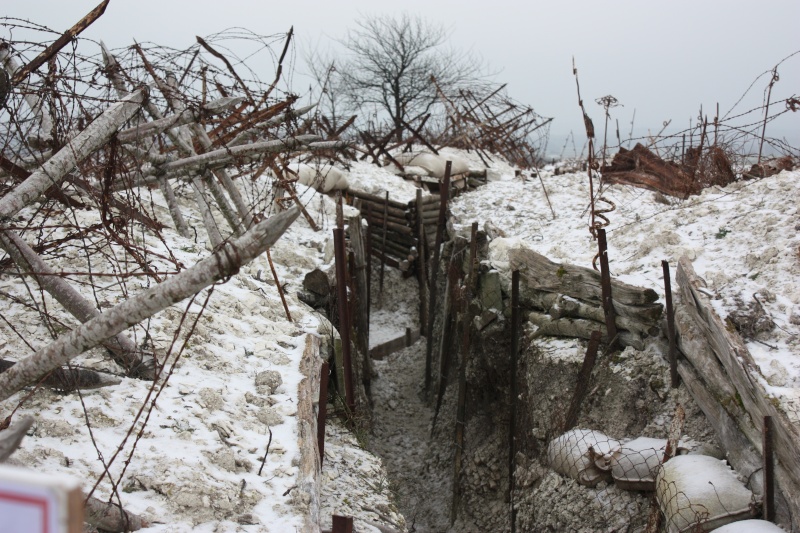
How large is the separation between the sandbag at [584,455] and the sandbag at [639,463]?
8 cm

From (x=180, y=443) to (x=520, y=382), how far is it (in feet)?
12.6

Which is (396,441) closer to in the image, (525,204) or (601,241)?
(601,241)

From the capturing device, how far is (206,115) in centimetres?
404

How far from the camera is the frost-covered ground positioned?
2.94 metres

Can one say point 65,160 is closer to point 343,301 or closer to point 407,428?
point 343,301

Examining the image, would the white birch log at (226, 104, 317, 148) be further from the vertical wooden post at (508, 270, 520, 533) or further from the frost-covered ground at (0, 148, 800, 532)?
the vertical wooden post at (508, 270, 520, 533)

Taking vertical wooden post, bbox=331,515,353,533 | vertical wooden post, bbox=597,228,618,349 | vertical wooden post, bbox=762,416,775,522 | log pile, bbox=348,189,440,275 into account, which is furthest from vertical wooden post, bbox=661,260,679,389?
log pile, bbox=348,189,440,275

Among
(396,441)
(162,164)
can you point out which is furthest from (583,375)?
(162,164)

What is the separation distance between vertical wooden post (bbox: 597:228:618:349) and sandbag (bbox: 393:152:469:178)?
7.60 meters

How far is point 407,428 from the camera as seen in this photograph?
7.98 metres

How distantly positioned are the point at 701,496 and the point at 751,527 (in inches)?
13.2

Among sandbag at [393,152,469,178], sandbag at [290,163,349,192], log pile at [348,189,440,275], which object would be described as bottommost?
log pile at [348,189,440,275]

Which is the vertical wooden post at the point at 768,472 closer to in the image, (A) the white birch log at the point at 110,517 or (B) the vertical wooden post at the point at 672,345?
(B) the vertical wooden post at the point at 672,345

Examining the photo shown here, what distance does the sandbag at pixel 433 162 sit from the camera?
502 inches
